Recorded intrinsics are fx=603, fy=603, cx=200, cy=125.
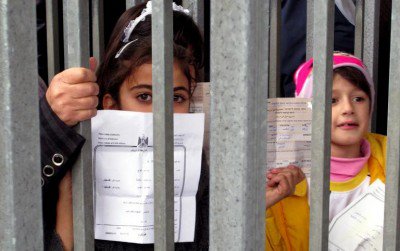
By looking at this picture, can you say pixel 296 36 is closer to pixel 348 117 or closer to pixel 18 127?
pixel 348 117

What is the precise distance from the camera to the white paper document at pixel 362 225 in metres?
1.58

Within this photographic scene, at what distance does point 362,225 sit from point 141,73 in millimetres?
707

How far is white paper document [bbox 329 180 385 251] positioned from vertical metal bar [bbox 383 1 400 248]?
78 centimetres

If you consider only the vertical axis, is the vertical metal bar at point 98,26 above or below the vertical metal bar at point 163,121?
above

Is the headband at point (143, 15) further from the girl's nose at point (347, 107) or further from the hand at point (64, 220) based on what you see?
the girl's nose at point (347, 107)

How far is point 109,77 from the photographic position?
1.62 m

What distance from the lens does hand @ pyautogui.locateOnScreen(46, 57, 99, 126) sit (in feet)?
3.19

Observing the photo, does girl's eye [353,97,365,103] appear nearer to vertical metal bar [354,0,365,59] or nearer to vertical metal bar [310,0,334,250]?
vertical metal bar [354,0,365,59]

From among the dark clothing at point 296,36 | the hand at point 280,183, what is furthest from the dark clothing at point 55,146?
the dark clothing at point 296,36

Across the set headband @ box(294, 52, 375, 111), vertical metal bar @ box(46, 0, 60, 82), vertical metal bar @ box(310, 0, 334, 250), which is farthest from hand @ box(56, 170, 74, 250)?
vertical metal bar @ box(46, 0, 60, 82)

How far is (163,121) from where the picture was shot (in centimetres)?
80

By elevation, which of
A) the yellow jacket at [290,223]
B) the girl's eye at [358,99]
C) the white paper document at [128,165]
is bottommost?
the yellow jacket at [290,223]

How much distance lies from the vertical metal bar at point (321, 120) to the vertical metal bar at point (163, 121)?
194 millimetres

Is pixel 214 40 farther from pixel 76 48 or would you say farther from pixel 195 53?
pixel 195 53
